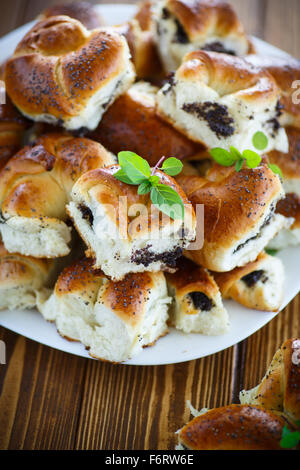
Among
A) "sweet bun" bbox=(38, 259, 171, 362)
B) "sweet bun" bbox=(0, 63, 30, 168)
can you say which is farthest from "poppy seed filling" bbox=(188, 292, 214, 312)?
"sweet bun" bbox=(0, 63, 30, 168)

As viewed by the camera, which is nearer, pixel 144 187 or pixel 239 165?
pixel 144 187

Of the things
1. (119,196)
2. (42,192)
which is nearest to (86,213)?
(119,196)

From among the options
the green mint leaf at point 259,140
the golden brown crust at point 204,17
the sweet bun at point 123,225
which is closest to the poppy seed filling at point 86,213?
the sweet bun at point 123,225

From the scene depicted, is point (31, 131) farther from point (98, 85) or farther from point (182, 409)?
point (182, 409)

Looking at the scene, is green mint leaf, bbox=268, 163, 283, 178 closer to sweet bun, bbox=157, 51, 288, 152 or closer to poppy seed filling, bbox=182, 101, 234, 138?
sweet bun, bbox=157, 51, 288, 152

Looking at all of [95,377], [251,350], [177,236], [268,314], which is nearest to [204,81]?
[177,236]

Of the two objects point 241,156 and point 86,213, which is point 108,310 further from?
point 241,156
